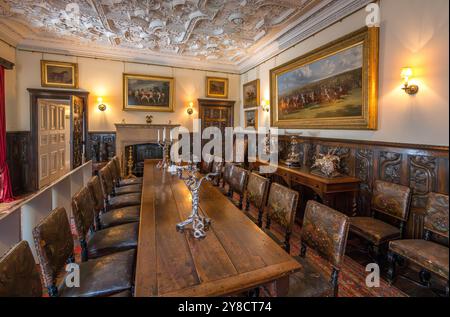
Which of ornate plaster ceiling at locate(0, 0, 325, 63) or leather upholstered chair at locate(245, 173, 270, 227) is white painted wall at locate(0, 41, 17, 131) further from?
leather upholstered chair at locate(245, 173, 270, 227)

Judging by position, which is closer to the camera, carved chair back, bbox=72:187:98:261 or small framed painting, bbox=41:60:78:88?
carved chair back, bbox=72:187:98:261

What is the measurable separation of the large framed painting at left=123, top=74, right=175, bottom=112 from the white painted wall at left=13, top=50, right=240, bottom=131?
149 millimetres

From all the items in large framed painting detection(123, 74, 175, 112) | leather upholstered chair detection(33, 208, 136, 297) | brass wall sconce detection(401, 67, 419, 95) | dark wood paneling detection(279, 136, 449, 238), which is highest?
large framed painting detection(123, 74, 175, 112)

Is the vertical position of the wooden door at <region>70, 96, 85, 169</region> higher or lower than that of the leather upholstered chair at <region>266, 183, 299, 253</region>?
higher

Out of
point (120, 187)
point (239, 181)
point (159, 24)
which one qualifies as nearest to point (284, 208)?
point (239, 181)

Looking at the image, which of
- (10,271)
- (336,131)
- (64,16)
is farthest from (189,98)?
(10,271)

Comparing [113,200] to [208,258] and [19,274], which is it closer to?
[19,274]

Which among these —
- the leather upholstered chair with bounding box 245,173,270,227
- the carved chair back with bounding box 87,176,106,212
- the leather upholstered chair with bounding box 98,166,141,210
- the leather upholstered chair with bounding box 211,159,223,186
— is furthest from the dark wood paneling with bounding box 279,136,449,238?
the carved chair back with bounding box 87,176,106,212

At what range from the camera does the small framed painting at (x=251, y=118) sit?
242 inches

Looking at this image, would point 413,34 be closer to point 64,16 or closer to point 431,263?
point 431,263

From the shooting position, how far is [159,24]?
4.19 meters

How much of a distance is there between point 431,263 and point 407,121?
157cm

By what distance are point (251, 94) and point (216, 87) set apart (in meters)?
1.14

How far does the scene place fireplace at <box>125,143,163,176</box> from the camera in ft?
21.0
